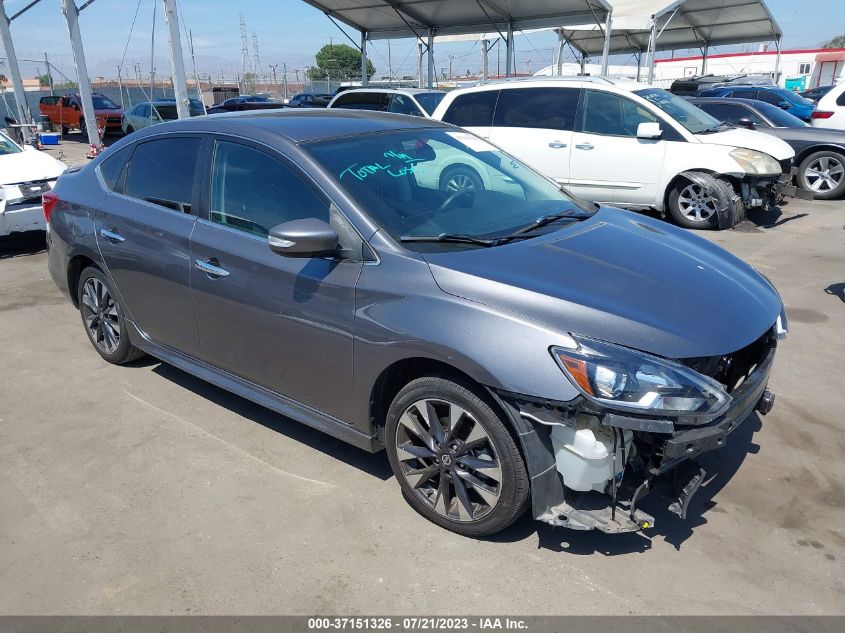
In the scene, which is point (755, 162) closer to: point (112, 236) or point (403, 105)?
point (403, 105)

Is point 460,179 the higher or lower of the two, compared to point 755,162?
higher

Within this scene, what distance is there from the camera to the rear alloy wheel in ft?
28.1

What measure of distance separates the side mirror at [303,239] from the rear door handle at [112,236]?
170 cm

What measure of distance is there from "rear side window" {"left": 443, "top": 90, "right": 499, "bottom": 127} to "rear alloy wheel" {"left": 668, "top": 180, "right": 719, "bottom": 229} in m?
2.79

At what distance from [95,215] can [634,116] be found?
271 inches

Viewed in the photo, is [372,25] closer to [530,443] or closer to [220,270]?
[220,270]

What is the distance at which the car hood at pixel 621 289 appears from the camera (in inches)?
102

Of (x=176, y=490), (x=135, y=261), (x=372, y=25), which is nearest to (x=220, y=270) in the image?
(x=135, y=261)

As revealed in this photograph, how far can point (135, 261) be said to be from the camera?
4094 mm

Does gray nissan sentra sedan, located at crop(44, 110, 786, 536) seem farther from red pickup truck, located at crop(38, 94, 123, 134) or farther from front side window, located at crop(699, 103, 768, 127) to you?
red pickup truck, located at crop(38, 94, 123, 134)

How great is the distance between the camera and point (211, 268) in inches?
141

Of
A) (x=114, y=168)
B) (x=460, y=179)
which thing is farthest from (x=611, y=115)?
(x=114, y=168)

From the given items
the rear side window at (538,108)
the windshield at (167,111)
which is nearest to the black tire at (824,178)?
the rear side window at (538,108)

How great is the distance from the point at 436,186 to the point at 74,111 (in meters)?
25.9
